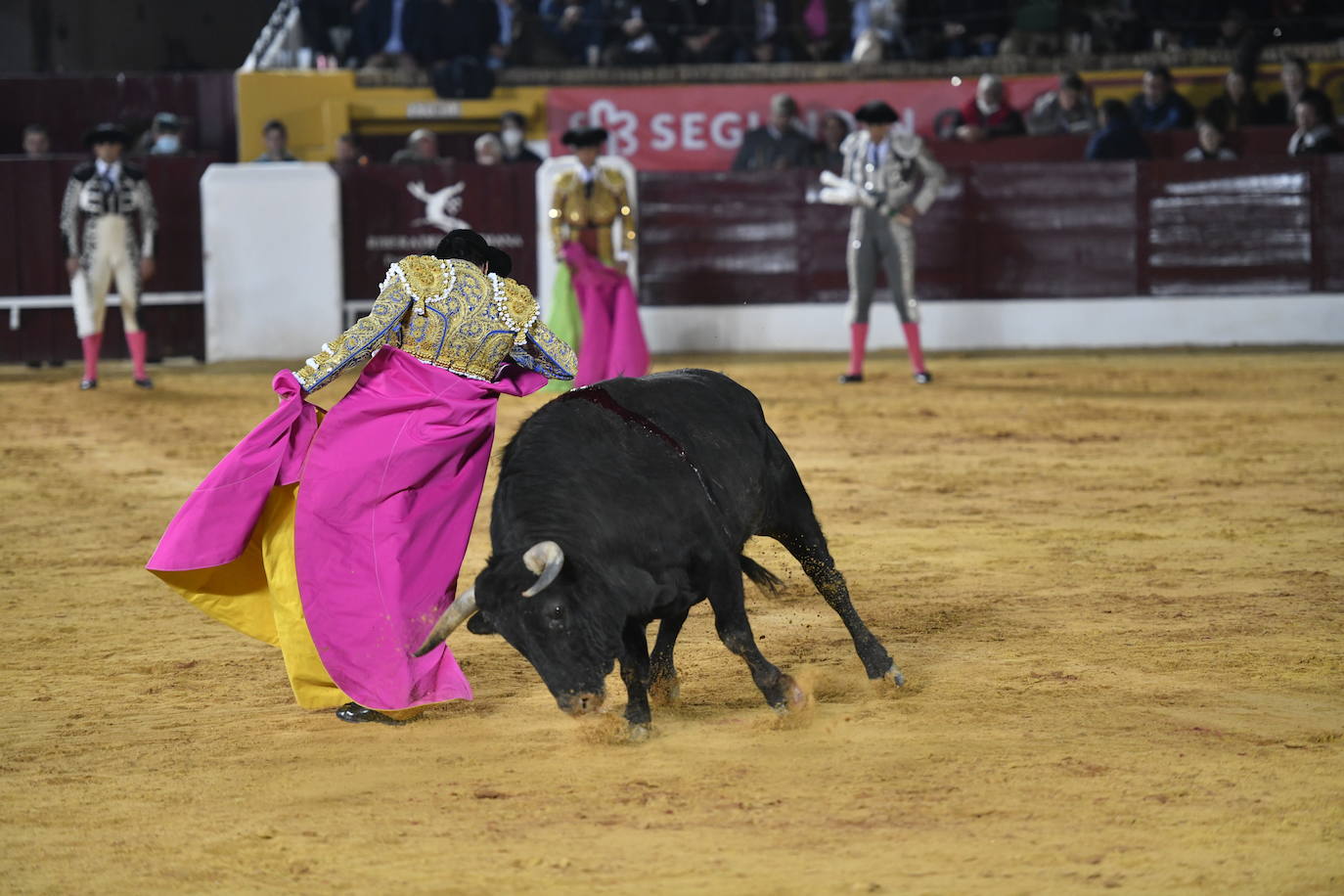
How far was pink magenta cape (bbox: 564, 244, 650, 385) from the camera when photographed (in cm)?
893

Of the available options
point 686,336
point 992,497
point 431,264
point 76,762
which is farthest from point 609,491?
point 686,336

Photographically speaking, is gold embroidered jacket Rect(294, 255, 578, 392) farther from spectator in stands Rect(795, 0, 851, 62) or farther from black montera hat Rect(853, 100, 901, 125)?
spectator in stands Rect(795, 0, 851, 62)

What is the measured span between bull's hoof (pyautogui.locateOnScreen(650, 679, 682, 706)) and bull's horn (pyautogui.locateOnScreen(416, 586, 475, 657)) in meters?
0.57

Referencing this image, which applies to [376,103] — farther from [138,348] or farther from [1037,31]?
[1037,31]

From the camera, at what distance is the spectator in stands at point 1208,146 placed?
1141cm

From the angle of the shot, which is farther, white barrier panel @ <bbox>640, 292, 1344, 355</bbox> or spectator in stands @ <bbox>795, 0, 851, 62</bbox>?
spectator in stands @ <bbox>795, 0, 851, 62</bbox>

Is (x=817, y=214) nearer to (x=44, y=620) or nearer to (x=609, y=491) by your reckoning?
(x=44, y=620)

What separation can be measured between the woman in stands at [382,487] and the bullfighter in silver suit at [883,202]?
598 cm

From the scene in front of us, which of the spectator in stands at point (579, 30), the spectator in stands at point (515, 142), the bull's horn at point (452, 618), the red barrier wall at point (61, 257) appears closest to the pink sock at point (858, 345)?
the spectator in stands at point (515, 142)

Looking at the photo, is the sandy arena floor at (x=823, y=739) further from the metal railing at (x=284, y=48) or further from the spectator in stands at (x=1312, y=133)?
the metal railing at (x=284, y=48)

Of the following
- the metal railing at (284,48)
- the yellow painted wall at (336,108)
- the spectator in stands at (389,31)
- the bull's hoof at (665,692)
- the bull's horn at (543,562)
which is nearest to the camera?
the bull's horn at (543,562)

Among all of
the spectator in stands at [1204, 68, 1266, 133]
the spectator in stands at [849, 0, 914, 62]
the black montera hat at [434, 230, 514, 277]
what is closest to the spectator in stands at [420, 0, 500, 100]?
the spectator in stands at [849, 0, 914, 62]

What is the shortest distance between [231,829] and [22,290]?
9.45 m

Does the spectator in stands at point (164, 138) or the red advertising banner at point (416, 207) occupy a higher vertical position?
the spectator in stands at point (164, 138)
